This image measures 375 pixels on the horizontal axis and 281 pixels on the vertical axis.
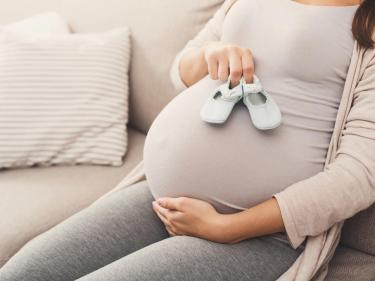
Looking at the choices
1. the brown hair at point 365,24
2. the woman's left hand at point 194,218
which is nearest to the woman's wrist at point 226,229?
the woman's left hand at point 194,218

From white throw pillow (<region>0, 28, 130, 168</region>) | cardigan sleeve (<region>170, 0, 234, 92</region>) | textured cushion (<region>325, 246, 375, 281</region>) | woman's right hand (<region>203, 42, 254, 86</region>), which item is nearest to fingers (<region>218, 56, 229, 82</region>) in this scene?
woman's right hand (<region>203, 42, 254, 86</region>)

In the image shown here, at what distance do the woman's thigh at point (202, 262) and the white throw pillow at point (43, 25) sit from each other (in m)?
0.90

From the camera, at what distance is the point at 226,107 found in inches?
37.1

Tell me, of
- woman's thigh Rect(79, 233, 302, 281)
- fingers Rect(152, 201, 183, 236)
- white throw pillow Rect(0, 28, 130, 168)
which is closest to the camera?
woman's thigh Rect(79, 233, 302, 281)

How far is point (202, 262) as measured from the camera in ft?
2.86

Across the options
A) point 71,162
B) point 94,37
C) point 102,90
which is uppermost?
point 94,37

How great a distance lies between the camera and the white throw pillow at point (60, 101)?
1389mm

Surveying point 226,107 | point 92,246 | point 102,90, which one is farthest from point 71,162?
point 226,107

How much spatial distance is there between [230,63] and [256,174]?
0.22m

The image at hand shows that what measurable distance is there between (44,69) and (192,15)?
0.44 metres

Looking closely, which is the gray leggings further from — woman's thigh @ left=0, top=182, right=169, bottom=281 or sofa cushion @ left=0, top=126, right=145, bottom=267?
sofa cushion @ left=0, top=126, right=145, bottom=267

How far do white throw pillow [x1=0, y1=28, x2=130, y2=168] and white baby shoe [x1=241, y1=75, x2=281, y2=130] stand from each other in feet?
1.87

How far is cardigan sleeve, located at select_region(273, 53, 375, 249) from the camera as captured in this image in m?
0.86

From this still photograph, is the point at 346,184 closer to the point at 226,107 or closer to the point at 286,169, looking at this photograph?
the point at 286,169
